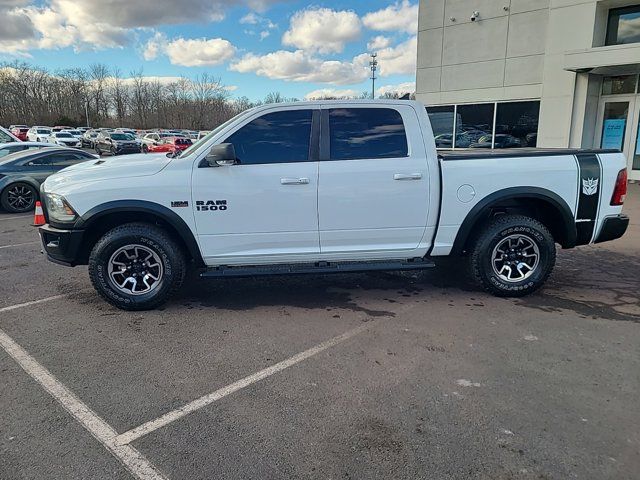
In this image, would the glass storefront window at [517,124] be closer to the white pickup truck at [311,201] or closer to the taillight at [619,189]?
the taillight at [619,189]

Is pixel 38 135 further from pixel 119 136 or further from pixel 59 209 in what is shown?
pixel 59 209

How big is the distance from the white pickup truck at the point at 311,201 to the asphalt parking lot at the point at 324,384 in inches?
20.2

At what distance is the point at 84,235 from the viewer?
451 cm

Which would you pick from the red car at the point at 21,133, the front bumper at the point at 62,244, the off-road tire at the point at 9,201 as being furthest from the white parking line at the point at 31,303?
the red car at the point at 21,133

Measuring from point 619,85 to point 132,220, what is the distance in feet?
48.7

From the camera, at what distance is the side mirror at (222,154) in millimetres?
4223

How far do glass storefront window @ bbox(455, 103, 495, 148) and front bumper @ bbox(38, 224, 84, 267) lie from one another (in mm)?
15141

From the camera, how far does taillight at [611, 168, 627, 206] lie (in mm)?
4798

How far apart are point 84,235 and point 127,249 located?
0.43 meters

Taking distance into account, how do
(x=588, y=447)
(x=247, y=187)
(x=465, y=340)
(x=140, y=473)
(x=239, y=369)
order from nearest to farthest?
(x=140, y=473), (x=588, y=447), (x=239, y=369), (x=465, y=340), (x=247, y=187)

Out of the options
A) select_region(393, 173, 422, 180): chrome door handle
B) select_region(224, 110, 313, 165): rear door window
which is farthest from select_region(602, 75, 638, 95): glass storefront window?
select_region(224, 110, 313, 165): rear door window

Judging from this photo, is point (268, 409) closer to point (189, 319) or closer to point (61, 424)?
point (61, 424)

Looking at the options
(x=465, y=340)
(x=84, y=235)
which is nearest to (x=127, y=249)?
(x=84, y=235)

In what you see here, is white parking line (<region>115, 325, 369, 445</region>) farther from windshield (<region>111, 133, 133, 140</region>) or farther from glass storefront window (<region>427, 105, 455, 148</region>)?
windshield (<region>111, 133, 133, 140</region>)
